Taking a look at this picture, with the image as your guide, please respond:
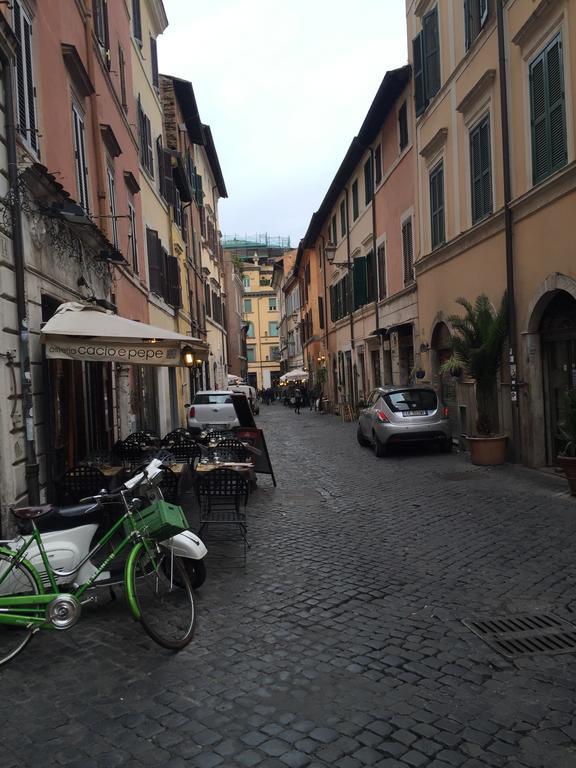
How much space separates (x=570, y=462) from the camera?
309 inches

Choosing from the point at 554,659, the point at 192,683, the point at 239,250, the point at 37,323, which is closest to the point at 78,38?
the point at 37,323

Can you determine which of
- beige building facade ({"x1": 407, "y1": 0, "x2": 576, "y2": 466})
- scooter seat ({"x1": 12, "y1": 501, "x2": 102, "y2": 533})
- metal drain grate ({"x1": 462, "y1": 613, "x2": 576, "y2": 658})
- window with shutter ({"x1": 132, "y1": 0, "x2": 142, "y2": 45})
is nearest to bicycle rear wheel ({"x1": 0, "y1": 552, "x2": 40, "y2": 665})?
scooter seat ({"x1": 12, "y1": 501, "x2": 102, "y2": 533})

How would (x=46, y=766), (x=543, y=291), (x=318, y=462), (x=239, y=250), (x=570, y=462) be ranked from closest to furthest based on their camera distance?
1. (x=46, y=766)
2. (x=570, y=462)
3. (x=543, y=291)
4. (x=318, y=462)
5. (x=239, y=250)

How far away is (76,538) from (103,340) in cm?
294

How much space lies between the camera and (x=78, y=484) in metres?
6.92

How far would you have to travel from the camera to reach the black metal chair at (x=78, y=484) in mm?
6902

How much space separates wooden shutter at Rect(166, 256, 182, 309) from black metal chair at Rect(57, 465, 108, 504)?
535 inches

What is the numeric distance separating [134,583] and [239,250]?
82972mm

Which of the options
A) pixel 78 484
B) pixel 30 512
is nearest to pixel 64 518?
pixel 30 512

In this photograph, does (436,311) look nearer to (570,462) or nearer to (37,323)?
(570,462)

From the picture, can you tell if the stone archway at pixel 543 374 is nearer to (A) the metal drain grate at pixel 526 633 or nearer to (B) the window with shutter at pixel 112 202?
(A) the metal drain grate at pixel 526 633

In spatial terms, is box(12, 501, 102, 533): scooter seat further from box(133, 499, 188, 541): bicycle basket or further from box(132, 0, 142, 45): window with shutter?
box(132, 0, 142, 45): window with shutter

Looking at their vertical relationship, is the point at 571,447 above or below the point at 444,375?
below

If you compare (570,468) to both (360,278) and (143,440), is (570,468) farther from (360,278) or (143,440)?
(360,278)
